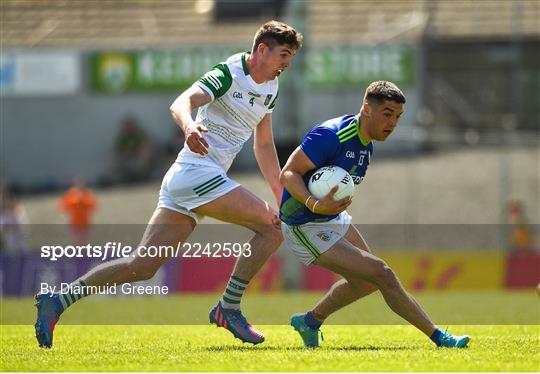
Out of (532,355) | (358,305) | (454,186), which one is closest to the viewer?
(532,355)

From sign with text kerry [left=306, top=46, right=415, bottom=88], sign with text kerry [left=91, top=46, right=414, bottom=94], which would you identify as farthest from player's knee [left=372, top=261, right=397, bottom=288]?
sign with text kerry [left=91, top=46, right=414, bottom=94]

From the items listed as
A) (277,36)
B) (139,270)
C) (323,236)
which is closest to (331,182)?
(323,236)

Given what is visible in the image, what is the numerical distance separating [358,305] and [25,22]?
16.5 metres

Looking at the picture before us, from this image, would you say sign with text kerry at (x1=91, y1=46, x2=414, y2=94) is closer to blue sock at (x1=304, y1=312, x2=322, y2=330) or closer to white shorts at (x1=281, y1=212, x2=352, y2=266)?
blue sock at (x1=304, y1=312, x2=322, y2=330)

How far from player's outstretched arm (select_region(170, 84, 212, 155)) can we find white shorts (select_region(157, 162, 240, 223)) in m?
0.53

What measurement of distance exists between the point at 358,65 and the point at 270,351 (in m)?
19.0

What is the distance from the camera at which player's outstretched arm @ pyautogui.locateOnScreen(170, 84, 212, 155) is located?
7473mm

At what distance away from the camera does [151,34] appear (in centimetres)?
2972

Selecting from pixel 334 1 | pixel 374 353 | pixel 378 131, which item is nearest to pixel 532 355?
pixel 374 353

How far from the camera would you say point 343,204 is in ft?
25.2

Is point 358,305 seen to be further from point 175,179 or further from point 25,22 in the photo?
point 25,22

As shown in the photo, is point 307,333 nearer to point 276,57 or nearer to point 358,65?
point 276,57

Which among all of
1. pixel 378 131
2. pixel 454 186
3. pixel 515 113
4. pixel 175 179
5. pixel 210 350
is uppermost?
pixel 378 131

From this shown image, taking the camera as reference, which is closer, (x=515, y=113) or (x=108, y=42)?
(x=515, y=113)
